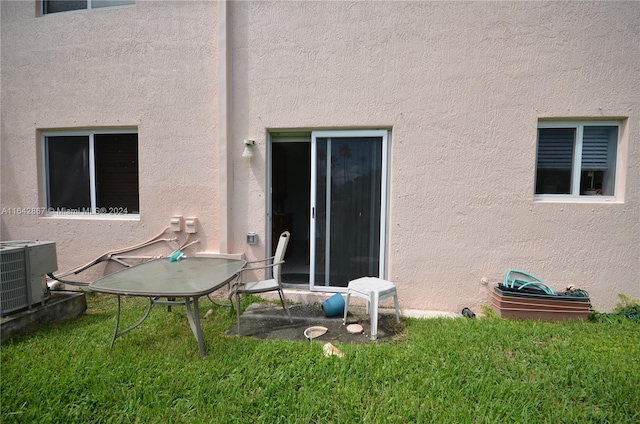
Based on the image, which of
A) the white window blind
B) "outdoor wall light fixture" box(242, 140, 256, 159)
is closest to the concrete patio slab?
"outdoor wall light fixture" box(242, 140, 256, 159)

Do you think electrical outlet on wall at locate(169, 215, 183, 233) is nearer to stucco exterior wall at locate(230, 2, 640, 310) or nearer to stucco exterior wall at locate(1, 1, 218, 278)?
stucco exterior wall at locate(1, 1, 218, 278)

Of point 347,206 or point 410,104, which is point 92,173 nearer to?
point 347,206

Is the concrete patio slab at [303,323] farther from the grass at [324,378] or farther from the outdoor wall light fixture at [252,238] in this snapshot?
the outdoor wall light fixture at [252,238]

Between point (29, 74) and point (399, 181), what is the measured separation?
6.10 m

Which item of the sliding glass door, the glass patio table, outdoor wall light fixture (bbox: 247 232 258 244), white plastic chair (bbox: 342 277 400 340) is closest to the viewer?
the glass patio table

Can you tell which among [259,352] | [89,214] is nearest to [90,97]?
[89,214]

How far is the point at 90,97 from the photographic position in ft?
14.7

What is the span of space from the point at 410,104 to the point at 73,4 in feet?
18.4

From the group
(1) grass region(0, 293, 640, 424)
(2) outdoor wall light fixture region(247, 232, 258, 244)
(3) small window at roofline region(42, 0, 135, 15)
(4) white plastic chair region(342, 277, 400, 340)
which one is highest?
(3) small window at roofline region(42, 0, 135, 15)

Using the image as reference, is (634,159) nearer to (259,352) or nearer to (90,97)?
(259,352)

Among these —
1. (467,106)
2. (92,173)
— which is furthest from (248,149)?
(467,106)

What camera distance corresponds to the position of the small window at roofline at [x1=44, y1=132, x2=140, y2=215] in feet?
15.2

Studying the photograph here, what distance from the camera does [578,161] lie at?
3721 mm

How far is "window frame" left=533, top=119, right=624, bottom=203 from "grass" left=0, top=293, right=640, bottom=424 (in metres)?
1.62
